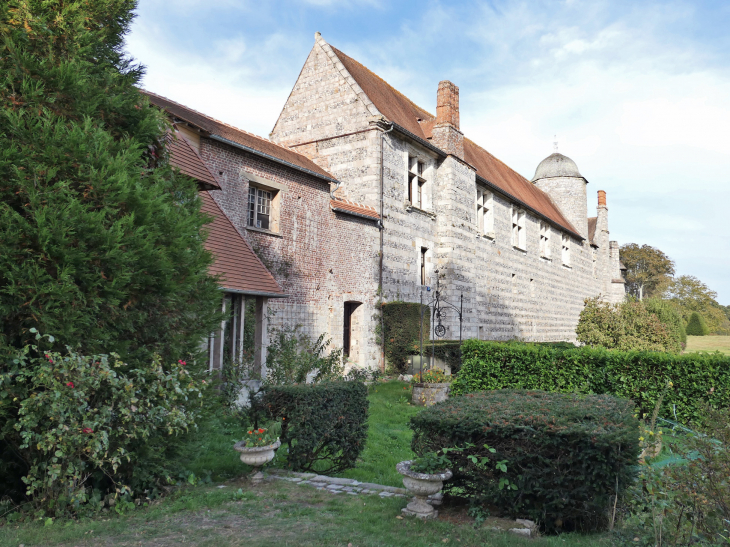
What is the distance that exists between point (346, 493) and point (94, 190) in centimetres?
386

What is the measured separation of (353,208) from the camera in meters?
15.3

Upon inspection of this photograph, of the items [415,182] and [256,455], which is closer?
[256,455]

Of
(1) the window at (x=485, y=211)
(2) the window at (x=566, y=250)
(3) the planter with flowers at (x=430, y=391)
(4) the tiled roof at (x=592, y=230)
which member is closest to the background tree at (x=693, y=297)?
(4) the tiled roof at (x=592, y=230)

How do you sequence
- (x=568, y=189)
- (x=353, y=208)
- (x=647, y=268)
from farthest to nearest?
1. (x=647, y=268)
2. (x=568, y=189)
3. (x=353, y=208)

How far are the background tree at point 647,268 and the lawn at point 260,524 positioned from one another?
62305 mm

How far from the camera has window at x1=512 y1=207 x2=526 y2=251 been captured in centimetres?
2545

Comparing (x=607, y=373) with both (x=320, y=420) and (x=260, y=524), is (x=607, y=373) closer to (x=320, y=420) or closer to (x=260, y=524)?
(x=320, y=420)

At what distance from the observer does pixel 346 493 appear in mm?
5430

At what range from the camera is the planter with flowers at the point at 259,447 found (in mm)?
5738

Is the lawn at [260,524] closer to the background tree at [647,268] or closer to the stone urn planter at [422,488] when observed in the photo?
the stone urn planter at [422,488]

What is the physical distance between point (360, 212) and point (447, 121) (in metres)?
6.21

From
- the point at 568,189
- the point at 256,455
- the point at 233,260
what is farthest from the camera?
the point at 568,189

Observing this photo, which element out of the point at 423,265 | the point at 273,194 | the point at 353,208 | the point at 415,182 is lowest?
the point at 423,265

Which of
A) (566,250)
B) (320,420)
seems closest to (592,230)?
(566,250)
